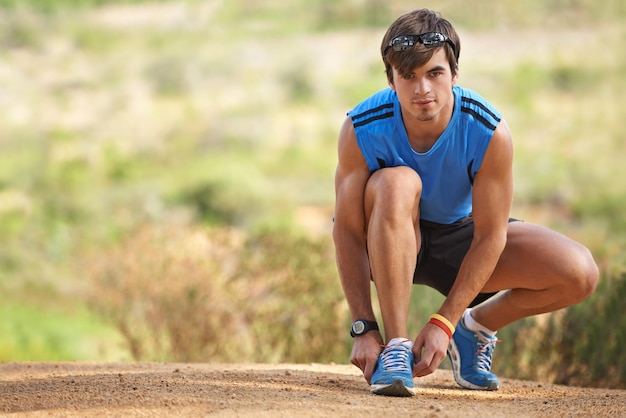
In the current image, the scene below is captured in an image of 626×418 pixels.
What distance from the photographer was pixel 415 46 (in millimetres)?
3229

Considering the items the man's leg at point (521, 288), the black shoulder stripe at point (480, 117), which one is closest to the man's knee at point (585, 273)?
the man's leg at point (521, 288)

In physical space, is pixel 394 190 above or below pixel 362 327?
above

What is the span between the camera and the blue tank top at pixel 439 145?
131 inches

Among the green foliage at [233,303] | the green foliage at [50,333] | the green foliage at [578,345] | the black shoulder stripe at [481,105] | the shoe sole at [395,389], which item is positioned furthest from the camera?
the green foliage at [50,333]

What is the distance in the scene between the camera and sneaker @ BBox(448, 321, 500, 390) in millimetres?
3582

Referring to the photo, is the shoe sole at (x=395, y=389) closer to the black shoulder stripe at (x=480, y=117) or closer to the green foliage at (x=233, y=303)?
the black shoulder stripe at (x=480, y=117)

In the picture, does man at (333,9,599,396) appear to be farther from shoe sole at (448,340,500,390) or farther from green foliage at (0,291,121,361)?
green foliage at (0,291,121,361)

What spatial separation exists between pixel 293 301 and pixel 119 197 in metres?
9.15

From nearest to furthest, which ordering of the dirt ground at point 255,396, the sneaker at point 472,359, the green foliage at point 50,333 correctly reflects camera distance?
1. the dirt ground at point 255,396
2. the sneaker at point 472,359
3. the green foliage at point 50,333

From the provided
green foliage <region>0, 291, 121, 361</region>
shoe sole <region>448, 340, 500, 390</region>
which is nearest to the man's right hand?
shoe sole <region>448, 340, 500, 390</region>

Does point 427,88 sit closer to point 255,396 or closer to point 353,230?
point 353,230

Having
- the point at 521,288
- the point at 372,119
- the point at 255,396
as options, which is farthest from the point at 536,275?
the point at 255,396

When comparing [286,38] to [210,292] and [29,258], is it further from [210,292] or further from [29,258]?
[210,292]

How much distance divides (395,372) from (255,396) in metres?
0.45
